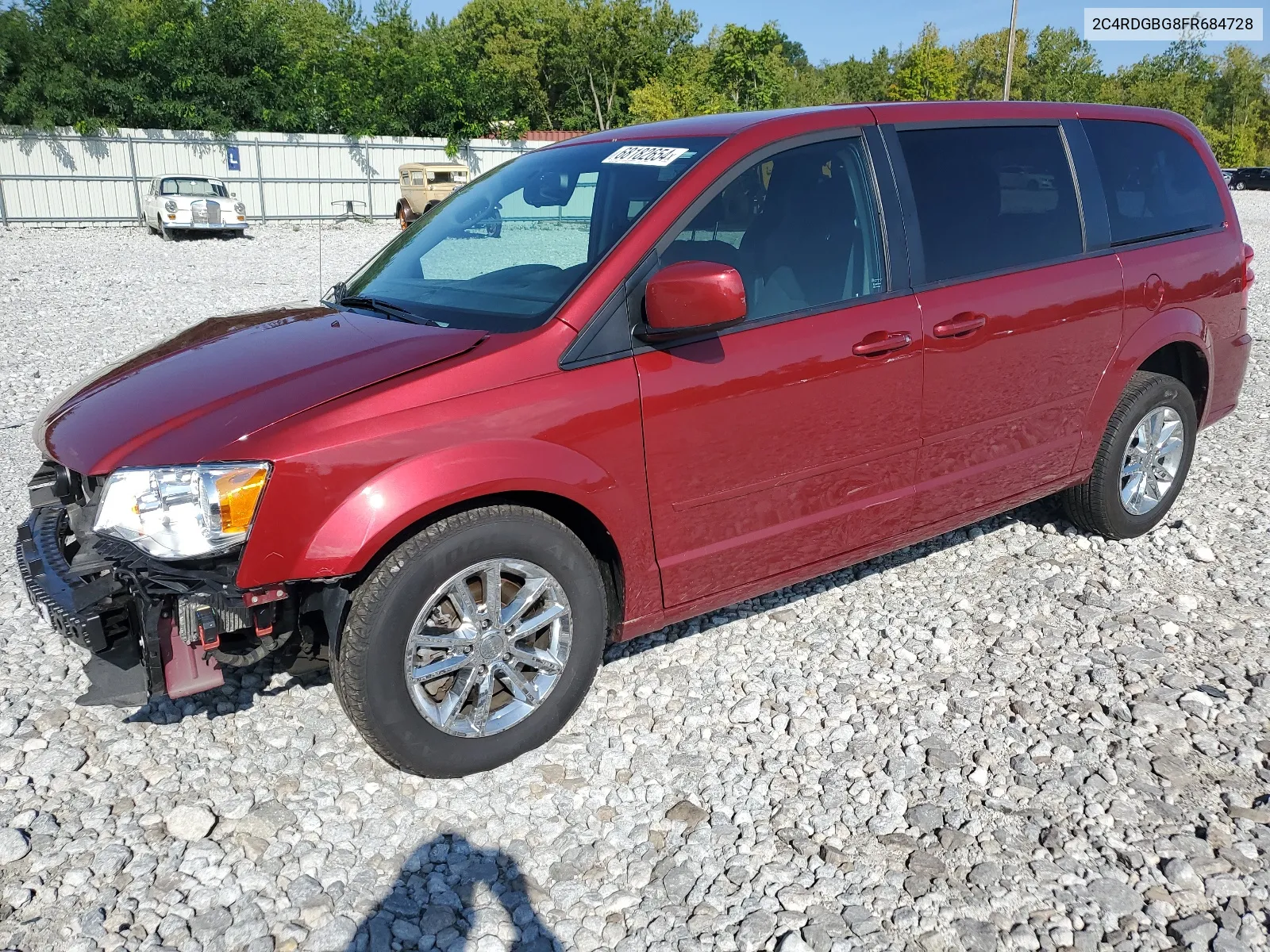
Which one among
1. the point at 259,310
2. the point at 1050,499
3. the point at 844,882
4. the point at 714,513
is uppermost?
the point at 259,310

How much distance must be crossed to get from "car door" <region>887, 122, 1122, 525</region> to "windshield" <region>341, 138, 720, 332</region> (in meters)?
1.04

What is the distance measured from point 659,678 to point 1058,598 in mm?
1884

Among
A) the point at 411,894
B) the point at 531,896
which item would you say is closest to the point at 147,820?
the point at 411,894

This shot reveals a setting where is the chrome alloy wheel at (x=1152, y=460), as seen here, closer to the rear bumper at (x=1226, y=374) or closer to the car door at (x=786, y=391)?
the rear bumper at (x=1226, y=374)

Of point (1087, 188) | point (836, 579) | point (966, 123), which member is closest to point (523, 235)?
point (966, 123)

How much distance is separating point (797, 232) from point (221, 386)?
197 cm

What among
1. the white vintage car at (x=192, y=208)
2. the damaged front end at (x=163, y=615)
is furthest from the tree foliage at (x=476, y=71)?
the damaged front end at (x=163, y=615)

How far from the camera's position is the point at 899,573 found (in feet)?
15.2

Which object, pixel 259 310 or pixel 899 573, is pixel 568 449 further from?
pixel 899 573

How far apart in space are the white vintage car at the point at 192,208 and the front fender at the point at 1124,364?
2436 cm

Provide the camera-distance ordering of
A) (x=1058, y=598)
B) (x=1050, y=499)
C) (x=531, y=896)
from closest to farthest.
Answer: (x=531, y=896) → (x=1058, y=598) → (x=1050, y=499)

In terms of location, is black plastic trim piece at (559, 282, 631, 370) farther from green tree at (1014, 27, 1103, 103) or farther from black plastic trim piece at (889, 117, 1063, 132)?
green tree at (1014, 27, 1103, 103)

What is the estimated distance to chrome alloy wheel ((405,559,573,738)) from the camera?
293 cm

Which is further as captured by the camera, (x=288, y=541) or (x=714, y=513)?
(x=714, y=513)
